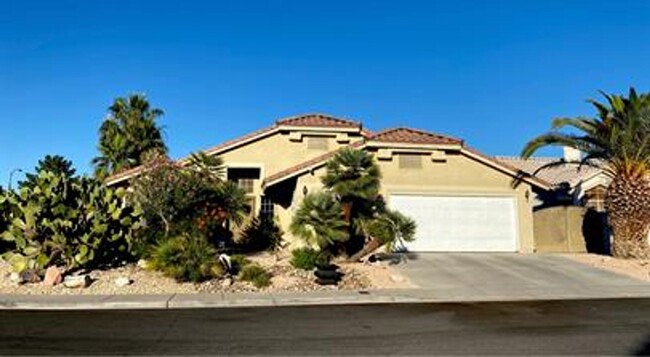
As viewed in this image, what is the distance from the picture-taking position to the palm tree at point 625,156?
1834 cm

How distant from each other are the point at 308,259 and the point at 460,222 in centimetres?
819

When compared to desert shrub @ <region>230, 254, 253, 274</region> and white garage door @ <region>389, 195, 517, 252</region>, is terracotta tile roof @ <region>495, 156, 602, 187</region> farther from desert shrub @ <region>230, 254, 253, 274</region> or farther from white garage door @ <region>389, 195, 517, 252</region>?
desert shrub @ <region>230, 254, 253, 274</region>

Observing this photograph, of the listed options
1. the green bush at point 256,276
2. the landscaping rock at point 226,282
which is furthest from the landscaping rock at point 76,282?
the green bush at point 256,276

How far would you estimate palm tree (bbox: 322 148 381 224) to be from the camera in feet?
53.6

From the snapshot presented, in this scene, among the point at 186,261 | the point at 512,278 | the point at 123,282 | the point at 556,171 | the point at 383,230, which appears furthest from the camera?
the point at 556,171

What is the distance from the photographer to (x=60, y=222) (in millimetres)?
14602

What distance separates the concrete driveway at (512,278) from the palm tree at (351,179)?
2.60 metres

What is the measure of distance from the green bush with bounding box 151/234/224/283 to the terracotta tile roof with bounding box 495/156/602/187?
15.4 m

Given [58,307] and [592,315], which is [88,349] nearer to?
[58,307]

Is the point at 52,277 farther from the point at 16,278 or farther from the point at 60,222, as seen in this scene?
the point at 60,222

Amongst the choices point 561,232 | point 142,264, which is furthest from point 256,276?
Result: point 561,232

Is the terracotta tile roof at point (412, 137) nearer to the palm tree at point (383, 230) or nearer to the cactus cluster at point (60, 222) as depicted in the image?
the palm tree at point (383, 230)

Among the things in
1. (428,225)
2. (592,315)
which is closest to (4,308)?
(592,315)

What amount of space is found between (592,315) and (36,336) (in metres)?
9.65
